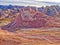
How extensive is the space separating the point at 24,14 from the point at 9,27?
181 cm

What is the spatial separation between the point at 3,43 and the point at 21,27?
14.5ft

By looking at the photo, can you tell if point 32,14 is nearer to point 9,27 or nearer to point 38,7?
point 9,27

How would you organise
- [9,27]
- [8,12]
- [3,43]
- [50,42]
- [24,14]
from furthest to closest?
1. [8,12]
2. [24,14]
3. [9,27]
4. [50,42]
5. [3,43]

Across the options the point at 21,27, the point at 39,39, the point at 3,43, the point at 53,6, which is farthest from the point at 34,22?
the point at 53,6

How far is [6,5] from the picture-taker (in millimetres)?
18188

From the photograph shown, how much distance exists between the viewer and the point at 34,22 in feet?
40.4

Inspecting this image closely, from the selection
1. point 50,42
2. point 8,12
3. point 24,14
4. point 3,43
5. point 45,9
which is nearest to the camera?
point 3,43

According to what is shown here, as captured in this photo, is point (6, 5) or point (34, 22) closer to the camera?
point (34, 22)

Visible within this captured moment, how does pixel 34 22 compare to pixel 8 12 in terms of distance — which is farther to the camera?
pixel 8 12

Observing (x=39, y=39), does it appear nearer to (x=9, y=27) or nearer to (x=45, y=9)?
(x=9, y=27)

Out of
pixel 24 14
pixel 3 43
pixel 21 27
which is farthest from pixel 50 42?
pixel 24 14

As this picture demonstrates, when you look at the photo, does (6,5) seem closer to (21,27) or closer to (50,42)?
(21,27)

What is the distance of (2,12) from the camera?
1677 centimetres

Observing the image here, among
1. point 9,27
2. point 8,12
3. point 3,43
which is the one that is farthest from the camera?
point 8,12
